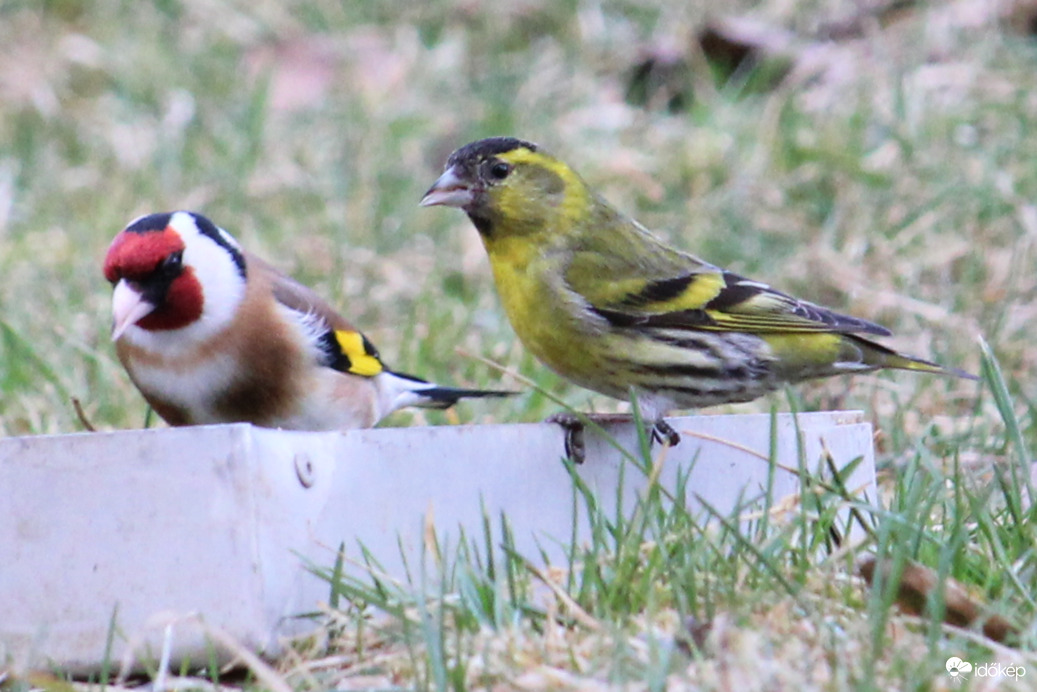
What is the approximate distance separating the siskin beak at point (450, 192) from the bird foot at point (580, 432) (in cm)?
80

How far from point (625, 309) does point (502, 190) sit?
18.5 inches

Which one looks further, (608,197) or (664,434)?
(608,197)

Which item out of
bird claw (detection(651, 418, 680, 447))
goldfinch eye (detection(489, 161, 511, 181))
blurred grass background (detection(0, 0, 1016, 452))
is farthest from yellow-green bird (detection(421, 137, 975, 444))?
blurred grass background (detection(0, 0, 1016, 452))

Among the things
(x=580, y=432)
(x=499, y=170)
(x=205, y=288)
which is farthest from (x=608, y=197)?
(x=580, y=432)

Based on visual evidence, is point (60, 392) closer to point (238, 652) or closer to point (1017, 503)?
point (238, 652)

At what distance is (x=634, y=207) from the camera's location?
6434mm

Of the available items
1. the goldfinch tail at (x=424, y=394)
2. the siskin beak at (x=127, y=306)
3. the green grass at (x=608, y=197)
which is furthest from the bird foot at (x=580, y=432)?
the siskin beak at (x=127, y=306)

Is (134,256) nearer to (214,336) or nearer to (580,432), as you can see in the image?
(214,336)

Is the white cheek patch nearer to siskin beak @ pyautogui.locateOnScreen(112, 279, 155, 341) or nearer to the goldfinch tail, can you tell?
siskin beak @ pyautogui.locateOnScreen(112, 279, 155, 341)

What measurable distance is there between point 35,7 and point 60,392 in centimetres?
446

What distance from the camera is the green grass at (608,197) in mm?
2525

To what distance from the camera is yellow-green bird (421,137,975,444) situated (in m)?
3.79

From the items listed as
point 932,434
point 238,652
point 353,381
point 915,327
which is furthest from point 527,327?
point 915,327

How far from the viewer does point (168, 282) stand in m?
3.69
